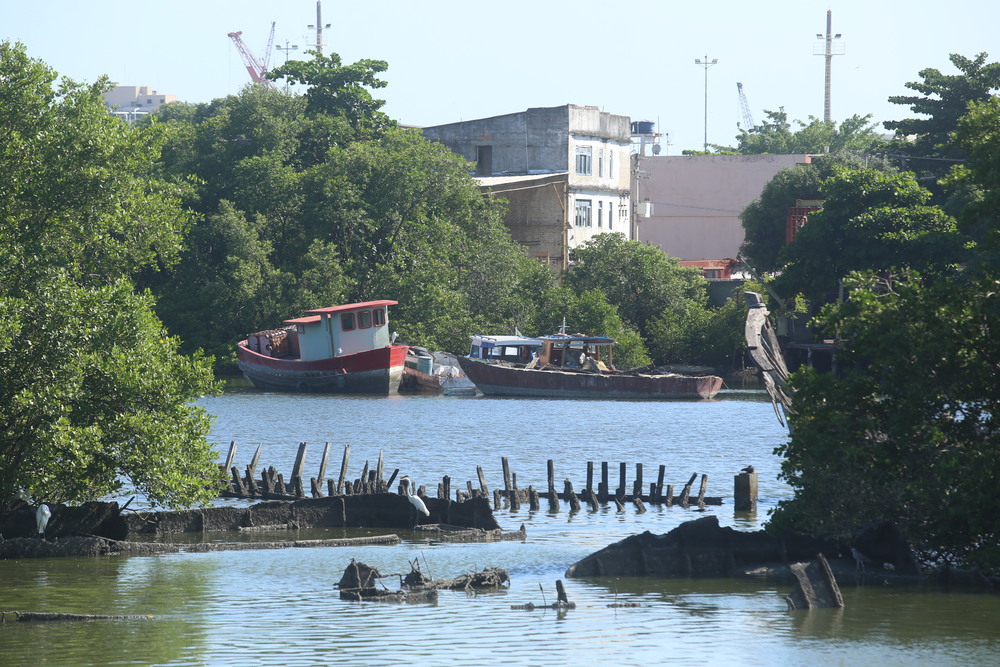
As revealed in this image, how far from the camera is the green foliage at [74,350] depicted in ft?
74.9

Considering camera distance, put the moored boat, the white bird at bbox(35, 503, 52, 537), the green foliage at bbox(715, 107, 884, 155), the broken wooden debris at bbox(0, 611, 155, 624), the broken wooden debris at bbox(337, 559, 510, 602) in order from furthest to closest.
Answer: the green foliage at bbox(715, 107, 884, 155) < the moored boat < the white bird at bbox(35, 503, 52, 537) < the broken wooden debris at bbox(337, 559, 510, 602) < the broken wooden debris at bbox(0, 611, 155, 624)

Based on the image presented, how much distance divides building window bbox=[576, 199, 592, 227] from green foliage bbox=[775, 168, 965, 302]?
2599 centimetres

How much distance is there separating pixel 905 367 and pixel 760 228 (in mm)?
59975

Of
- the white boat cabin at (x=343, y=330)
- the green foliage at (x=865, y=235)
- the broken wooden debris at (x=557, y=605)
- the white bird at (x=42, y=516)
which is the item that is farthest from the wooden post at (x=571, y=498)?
the white boat cabin at (x=343, y=330)

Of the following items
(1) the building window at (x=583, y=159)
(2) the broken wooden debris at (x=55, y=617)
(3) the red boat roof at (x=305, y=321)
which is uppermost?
(1) the building window at (x=583, y=159)

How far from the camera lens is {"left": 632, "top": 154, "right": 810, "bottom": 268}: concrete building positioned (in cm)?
9575

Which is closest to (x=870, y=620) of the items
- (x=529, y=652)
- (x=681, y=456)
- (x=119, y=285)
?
(x=529, y=652)

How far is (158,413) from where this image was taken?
23750 mm

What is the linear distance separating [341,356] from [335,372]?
3.30 feet

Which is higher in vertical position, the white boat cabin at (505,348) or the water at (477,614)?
the white boat cabin at (505,348)

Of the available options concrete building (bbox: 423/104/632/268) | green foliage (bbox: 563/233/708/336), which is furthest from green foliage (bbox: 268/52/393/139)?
green foliage (bbox: 563/233/708/336)

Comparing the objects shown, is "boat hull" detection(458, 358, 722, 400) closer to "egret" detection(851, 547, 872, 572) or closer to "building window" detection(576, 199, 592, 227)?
"building window" detection(576, 199, 592, 227)

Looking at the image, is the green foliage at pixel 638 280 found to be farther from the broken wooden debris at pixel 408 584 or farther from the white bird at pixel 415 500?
the broken wooden debris at pixel 408 584

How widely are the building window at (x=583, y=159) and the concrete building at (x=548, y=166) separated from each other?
7 centimetres
